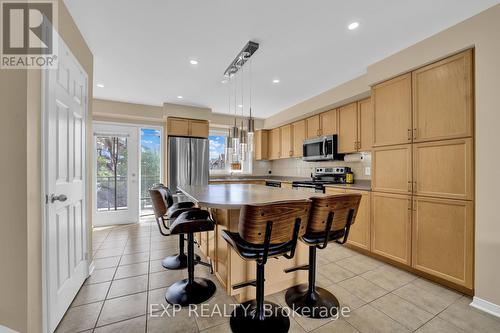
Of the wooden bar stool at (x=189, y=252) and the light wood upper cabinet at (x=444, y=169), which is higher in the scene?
the light wood upper cabinet at (x=444, y=169)

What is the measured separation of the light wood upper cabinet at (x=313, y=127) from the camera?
4.17 m

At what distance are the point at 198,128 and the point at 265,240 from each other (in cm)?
386

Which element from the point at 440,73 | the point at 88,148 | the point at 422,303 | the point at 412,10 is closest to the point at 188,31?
the point at 88,148

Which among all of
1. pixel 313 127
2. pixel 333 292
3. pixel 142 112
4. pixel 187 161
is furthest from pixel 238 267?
pixel 142 112

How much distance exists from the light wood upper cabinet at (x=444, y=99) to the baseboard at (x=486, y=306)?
1.43 m

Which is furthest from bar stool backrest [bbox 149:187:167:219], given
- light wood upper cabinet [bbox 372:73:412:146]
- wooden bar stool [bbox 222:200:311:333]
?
light wood upper cabinet [bbox 372:73:412:146]

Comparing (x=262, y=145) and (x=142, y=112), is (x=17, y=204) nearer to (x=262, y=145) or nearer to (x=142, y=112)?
(x=142, y=112)

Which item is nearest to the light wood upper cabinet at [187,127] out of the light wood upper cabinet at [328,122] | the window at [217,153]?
the window at [217,153]

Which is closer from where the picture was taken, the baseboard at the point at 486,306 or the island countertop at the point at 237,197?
the island countertop at the point at 237,197

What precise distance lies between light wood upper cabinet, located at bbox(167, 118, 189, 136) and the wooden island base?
114 inches

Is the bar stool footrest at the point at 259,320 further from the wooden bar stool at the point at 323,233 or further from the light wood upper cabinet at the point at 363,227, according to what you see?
the light wood upper cabinet at the point at 363,227

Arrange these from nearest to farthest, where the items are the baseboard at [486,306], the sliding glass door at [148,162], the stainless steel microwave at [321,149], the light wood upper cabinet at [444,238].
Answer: the baseboard at [486,306] → the light wood upper cabinet at [444,238] → the stainless steel microwave at [321,149] → the sliding glass door at [148,162]

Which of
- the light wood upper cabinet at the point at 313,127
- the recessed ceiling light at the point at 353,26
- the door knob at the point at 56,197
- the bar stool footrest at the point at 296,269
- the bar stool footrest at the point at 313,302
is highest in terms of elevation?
the recessed ceiling light at the point at 353,26

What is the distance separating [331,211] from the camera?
1530 millimetres
